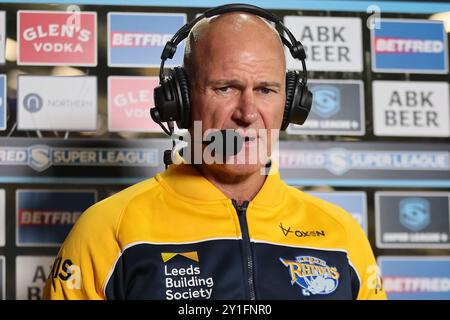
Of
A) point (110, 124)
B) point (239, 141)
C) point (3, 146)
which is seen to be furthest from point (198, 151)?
point (3, 146)

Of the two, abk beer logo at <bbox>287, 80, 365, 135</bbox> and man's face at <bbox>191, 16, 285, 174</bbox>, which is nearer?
man's face at <bbox>191, 16, 285, 174</bbox>

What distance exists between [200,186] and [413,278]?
81cm

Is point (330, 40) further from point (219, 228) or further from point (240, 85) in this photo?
point (219, 228)

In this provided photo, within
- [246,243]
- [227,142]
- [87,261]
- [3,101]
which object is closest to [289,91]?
[227,142]

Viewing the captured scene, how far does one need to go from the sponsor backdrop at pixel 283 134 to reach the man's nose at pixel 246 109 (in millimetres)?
547

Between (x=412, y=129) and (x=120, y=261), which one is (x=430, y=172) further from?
(x=120, y=261)

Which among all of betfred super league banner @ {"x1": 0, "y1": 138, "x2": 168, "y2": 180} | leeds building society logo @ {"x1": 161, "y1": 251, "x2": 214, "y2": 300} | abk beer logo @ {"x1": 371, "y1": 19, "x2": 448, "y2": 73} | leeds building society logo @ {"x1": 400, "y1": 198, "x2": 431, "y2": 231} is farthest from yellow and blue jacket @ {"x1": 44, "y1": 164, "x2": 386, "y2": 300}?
abk beer logo @ {"x1": 371, "y1": 19, "x2": 448, "y2": 73}

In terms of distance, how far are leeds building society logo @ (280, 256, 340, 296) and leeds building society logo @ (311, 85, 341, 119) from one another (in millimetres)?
622

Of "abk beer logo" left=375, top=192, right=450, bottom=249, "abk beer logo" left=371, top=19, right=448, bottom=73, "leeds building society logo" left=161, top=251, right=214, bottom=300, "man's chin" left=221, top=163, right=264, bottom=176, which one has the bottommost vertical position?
"leeds building society logo" left=161, top=251, right=214, bottom=300

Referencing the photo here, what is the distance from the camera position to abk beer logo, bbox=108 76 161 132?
158cm

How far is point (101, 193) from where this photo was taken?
61.5 inches

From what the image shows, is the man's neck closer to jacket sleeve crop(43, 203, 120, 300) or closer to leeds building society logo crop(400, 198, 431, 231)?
jacket sleeve crop(43, 203, 120, 300)

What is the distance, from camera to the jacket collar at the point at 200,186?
1086 millimetres

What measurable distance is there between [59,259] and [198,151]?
0.29 meters
